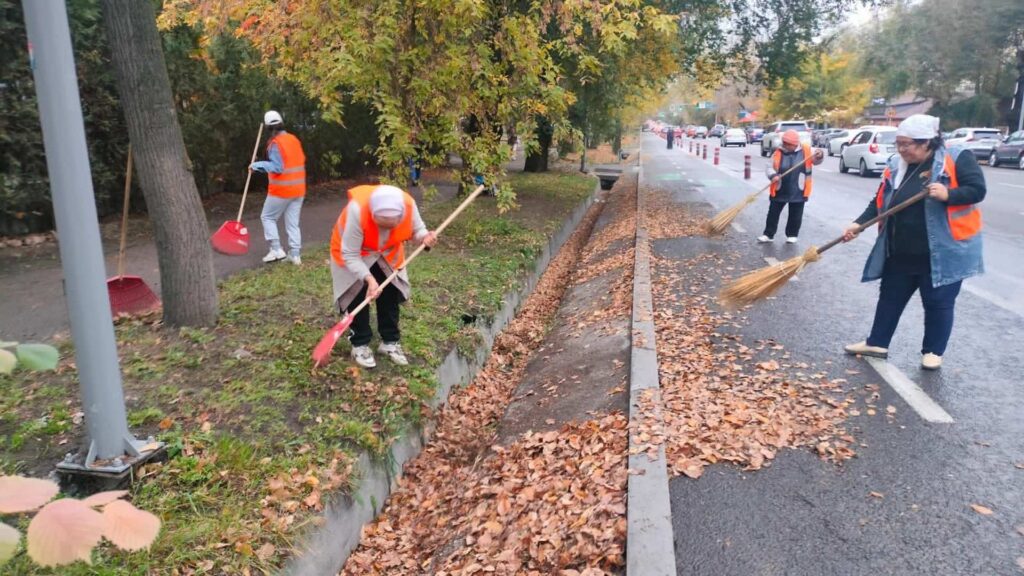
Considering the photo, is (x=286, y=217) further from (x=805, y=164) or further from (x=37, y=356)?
(x=805, y=164)

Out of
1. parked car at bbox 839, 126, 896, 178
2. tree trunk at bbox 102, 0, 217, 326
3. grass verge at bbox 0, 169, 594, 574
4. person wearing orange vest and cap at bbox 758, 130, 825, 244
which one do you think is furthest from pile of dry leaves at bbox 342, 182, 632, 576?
parked car at bbox 839, 126, 896, 178

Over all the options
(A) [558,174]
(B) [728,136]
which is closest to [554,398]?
(A) [558,174]

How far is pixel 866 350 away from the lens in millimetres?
5371

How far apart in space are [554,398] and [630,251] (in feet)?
17.5

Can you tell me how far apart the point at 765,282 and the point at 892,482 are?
7.78 feet

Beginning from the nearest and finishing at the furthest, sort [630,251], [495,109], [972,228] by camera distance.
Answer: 1. [972,228]
2. [495,109]
3. [630,251]

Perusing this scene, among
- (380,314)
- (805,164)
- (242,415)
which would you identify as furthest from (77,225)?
(805,164)

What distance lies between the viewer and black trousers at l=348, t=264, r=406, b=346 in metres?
5.07

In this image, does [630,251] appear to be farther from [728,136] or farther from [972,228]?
[728,136]

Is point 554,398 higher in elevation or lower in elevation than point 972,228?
lower

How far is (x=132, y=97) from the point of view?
4.92m

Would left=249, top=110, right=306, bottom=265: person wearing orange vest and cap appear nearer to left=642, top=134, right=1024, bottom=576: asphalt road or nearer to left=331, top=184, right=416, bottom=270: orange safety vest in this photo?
left=331, top=184, right=416, bottom=270: orange safety vest

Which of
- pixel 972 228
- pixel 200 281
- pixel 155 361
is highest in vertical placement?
pixel 972 228

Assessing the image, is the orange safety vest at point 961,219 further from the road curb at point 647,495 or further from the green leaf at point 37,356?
the green leaf at point 37,356
